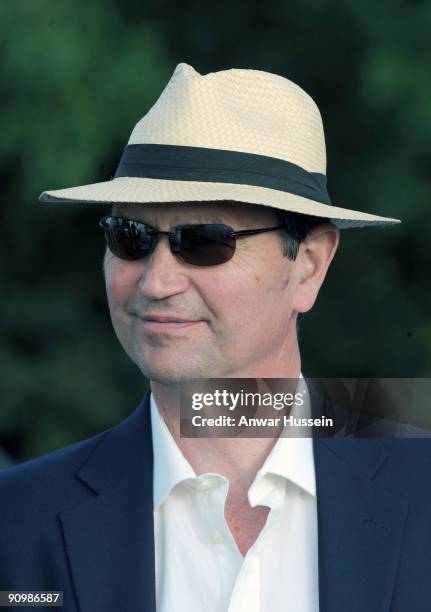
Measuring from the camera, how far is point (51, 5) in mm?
5102

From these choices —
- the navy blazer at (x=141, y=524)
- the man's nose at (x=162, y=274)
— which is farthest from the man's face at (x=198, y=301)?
the navy blazer at (x=141, y=524)

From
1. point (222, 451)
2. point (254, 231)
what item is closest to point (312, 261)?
point (254, 231)

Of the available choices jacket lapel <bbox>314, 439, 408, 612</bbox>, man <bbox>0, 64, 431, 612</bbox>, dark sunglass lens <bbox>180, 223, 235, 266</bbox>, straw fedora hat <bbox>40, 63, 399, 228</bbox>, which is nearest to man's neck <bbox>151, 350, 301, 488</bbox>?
man <bbox>0, 64, 431, 612</bbox>

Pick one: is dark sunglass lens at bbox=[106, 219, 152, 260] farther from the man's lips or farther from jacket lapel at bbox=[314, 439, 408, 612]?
jacket lapel at bbox=[314, 439, 408, 612]

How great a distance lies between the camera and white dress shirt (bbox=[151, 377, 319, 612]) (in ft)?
7.75

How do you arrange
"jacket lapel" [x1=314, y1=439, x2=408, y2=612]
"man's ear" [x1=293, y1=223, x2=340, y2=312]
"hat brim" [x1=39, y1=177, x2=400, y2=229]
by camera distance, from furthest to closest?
"man's ear" [x1=293, y1=223, x2=340, y2=312]
"hat brim" [x1=39, y1=177, x2=400, y2=229]
"jacket lapel" [x1=314, y1=439, x2=408, y2=612]

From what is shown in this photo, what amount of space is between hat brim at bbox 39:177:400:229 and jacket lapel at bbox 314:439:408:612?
0.45 m

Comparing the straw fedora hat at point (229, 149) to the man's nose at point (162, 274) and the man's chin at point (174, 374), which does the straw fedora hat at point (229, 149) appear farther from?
the man's chin at point (174, 374)

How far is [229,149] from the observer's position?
2.55 m

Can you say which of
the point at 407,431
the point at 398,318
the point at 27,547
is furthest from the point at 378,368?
the point at 27,547

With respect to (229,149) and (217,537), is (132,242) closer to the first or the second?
(229,149)

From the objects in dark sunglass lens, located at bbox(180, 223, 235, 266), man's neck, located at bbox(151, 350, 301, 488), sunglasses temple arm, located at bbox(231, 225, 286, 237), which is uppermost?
sunglasses temple arm, located at bbox(231, 225, 286, 237)

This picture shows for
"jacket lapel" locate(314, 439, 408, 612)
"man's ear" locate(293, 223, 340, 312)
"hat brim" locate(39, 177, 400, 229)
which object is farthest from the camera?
"man's ear" locate(293, 223, 340, 312)

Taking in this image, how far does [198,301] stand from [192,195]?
0.20 meters
